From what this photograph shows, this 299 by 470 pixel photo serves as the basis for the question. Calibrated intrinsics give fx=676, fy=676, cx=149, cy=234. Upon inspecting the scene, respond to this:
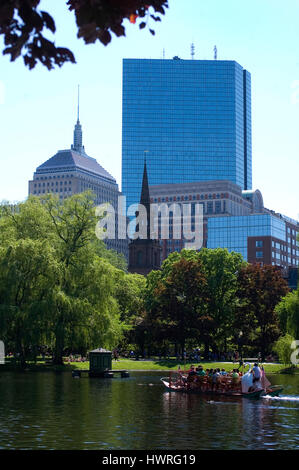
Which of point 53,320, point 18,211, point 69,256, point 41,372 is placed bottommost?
point 41,372

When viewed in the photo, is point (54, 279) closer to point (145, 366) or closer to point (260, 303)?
point (145, 366)

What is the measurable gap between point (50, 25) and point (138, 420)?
24.5 meters

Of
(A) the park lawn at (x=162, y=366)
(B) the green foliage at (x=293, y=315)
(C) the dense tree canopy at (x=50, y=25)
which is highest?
(C) the dense tree canopy at (x=50, y=25)

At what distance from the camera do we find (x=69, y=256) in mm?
71188

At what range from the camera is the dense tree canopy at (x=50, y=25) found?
735cm

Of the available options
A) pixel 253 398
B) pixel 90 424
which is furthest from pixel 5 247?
pixel 90 424

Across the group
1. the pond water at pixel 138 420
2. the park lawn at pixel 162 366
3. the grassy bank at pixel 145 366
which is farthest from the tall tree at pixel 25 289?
the pond water at pixel 138 420

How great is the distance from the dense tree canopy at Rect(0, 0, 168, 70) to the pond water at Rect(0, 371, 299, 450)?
16864mm

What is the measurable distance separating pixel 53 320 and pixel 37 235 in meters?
10.8

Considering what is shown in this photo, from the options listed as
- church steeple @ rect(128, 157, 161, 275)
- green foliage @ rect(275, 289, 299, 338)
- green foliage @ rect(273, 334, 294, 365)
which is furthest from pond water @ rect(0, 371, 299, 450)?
church steeple @ rect(128, 157, 161, 275)

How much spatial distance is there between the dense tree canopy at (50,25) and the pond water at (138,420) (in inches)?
664

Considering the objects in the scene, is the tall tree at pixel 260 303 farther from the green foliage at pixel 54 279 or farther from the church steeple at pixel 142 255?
the church steeple at pixel 142 255

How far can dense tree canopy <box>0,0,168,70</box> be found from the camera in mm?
7352

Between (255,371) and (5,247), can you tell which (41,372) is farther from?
(255,371)
